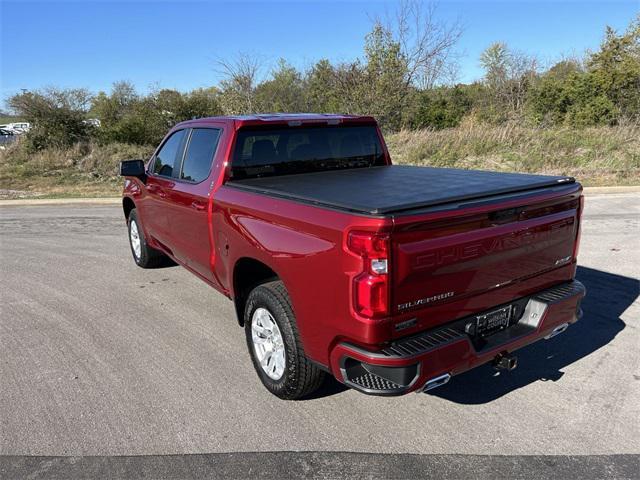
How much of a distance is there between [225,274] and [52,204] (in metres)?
11.7

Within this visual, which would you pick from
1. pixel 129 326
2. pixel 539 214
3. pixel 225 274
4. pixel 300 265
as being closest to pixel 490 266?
pixel 539 214

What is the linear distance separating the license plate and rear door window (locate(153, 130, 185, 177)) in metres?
3.35

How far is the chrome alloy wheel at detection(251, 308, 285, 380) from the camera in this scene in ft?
11.1

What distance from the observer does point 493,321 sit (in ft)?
10.3

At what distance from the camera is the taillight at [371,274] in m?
2.52

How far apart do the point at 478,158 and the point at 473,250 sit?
1441 centimetres

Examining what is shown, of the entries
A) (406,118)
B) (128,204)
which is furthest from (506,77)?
(128,204)

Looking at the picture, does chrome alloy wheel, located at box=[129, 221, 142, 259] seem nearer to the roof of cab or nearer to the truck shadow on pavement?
the roof of cab

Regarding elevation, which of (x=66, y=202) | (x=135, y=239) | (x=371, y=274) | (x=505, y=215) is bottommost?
(x=66, y=202)

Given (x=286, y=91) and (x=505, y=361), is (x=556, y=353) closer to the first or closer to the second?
(x=505, y=361)

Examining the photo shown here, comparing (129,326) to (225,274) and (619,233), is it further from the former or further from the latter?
(619,233)

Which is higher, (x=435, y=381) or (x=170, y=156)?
(x=170, y=156)

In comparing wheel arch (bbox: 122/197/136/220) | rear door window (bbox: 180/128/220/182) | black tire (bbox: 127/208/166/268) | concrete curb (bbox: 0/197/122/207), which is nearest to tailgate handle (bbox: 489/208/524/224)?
rear door window (bbox: 180/128/220/182)

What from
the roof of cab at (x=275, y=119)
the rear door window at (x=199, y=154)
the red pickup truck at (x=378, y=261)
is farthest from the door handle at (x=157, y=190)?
the red pickup truck at (x=378, y=261)
